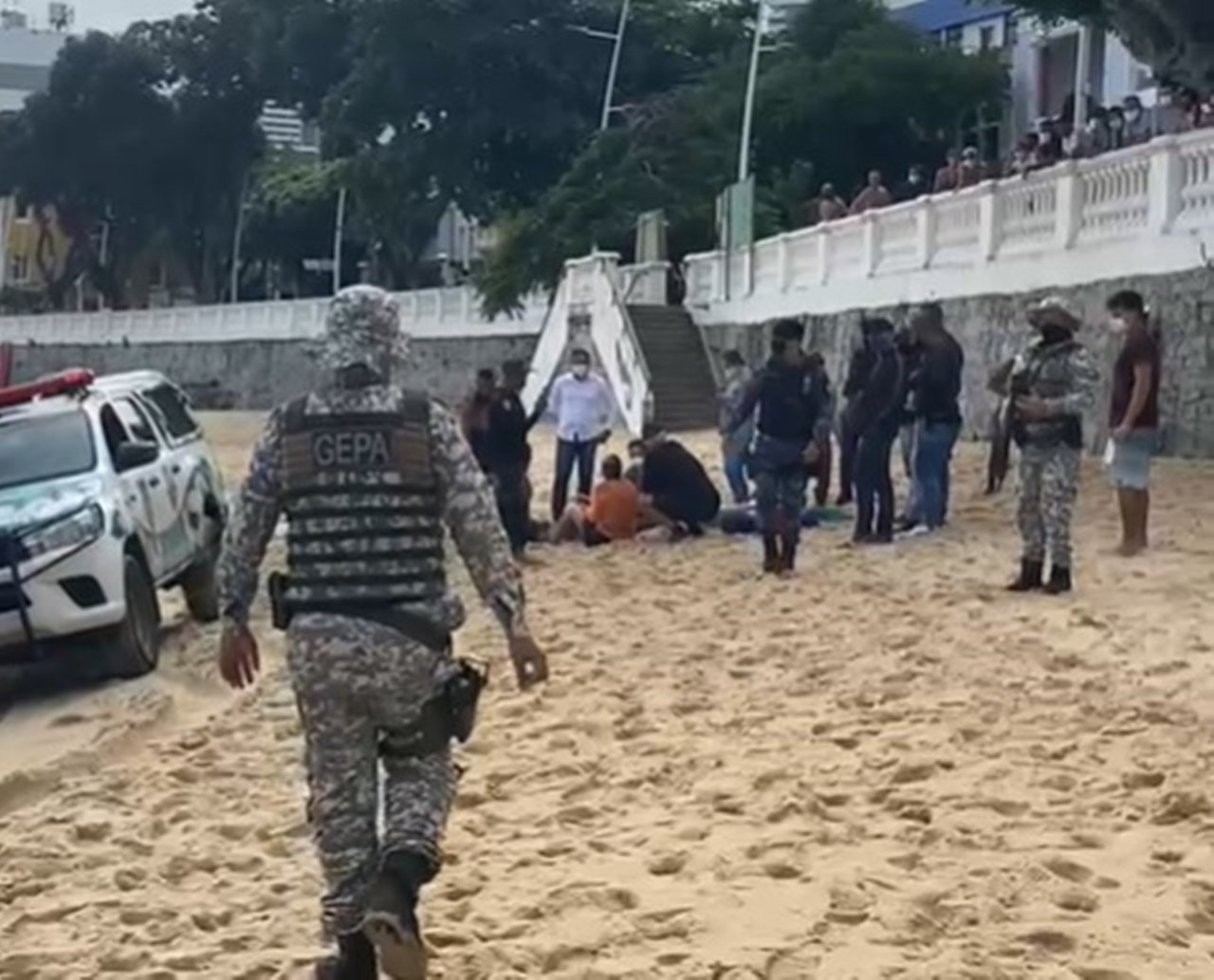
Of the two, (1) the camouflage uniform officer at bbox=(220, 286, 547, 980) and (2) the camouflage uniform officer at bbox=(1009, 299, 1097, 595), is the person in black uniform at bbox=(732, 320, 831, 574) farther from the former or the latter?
(1) the camouflage uniform officer at bbox=(220, 286, 547, 980)

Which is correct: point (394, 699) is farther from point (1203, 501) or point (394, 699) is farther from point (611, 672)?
point (1203, 501)

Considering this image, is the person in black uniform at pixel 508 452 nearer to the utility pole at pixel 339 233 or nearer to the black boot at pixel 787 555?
the black boot at pixel 787 555

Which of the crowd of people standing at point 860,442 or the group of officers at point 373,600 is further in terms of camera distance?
the crowd of people standing at point 860,442

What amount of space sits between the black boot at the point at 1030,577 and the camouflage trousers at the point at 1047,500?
3 centimetres

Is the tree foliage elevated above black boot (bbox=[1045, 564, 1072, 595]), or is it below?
above

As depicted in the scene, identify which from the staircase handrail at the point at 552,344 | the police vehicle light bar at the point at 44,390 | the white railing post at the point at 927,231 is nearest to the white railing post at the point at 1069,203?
the white railing post at the point at 927,231

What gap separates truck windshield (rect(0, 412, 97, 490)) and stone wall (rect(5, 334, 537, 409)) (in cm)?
3207

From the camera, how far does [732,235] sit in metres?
33.6

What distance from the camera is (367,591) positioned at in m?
5.35

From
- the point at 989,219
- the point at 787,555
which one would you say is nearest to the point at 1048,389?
the point at 787,555

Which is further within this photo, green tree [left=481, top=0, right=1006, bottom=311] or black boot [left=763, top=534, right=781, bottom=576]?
green tree [left=481, top=0, right=1006, bottom=311]

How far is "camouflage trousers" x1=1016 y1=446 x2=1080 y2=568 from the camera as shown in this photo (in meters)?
11.9

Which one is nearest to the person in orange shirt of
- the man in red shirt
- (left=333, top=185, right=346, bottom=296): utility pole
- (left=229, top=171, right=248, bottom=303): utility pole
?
the man in red shirt

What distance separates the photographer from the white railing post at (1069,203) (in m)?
20.5
